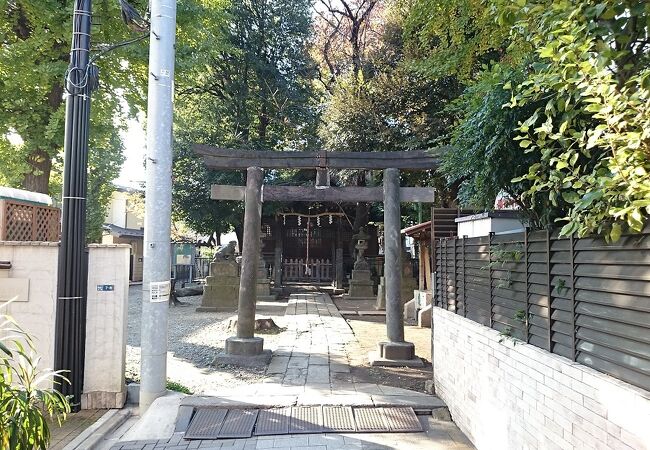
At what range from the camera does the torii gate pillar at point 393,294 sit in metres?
7.81

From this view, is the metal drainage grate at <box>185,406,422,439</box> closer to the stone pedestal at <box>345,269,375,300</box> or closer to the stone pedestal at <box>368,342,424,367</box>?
the stone pedestal at <box>368,342,424,367</box>

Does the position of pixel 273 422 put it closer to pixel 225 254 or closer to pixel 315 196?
pixel 315 196

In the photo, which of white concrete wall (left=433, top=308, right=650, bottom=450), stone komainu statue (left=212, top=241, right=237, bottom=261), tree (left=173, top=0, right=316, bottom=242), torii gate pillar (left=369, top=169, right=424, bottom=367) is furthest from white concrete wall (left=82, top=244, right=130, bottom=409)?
tree (left=173, top=0, right=316, bottom=242)

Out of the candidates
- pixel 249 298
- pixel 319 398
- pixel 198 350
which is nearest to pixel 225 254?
pixel 198 350

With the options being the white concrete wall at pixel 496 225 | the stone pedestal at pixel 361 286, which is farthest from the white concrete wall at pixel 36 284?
the stone pedestal at pixel 361 286

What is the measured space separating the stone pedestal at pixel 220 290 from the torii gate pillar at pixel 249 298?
8532mm

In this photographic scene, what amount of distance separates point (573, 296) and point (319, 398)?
3586 mm

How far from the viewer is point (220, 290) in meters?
16.5

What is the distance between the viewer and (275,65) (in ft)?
68.7

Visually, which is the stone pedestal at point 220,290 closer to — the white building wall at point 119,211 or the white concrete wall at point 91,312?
the white concrete wall at point 91,312

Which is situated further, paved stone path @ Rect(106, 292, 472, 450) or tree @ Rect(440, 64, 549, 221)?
paved stone path @ Rect(106, 292, 472, 450)

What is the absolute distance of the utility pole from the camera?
5.57 m

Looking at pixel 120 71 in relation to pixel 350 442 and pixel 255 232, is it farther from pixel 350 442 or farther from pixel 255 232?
pixel 350 442

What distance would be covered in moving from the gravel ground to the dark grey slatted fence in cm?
387
